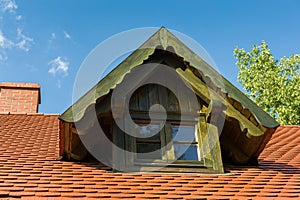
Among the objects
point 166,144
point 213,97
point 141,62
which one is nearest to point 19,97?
point 141,62

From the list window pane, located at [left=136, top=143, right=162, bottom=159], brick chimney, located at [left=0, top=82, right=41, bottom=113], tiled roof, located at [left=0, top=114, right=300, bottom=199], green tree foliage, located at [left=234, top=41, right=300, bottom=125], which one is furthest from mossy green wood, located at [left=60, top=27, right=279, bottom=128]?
green tree foliage, located at [left=234, top=41, right=300, bottom=125]

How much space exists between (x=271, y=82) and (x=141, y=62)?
51.8ft

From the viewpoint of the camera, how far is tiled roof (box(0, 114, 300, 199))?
4926 mm

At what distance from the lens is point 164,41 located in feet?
21.5

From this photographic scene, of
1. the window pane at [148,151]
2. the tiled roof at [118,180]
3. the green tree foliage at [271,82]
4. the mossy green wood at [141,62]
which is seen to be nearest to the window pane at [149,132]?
the window pane at [148,151]

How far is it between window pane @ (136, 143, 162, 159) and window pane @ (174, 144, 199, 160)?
242 mm

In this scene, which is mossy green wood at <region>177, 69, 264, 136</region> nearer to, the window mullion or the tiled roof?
the tiled roof

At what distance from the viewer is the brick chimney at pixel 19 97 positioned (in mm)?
10062

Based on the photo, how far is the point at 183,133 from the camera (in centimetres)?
609

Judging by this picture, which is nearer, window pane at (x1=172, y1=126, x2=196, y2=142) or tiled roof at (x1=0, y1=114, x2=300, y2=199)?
tiled roof at (x1=0, y1=114, x2=300, y2=199)

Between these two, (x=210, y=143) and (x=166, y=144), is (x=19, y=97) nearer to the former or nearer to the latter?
(x=166, y=144)

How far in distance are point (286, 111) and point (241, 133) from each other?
13.9 metres

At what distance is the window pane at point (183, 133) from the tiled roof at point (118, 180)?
0.58m

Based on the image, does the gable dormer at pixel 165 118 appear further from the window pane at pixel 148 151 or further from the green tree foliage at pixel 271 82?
the green tree foliage at pixel 271 82
